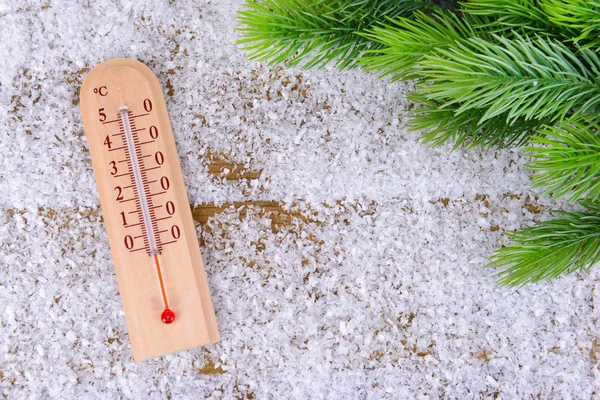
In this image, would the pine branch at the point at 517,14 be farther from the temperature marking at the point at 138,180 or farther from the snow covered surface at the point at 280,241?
the temperature marking at the point at 138,180

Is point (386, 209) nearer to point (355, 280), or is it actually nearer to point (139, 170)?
point (355, 280)

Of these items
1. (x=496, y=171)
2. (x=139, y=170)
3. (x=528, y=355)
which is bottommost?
(x=528, y=355)

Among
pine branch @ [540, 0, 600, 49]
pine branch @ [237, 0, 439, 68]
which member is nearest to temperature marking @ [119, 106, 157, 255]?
pine branch @ [237, 0, 439, 68]

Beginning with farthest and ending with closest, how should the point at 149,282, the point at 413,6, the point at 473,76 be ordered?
the point at 149,282
the point at 413,6
the point at 473,76

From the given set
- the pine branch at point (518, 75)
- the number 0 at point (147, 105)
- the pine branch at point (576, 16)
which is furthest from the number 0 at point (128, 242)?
the pine branch at point (576, 16)

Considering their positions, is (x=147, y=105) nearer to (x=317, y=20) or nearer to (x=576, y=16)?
(x=317, y=20)

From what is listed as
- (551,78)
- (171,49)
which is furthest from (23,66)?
(551,78)

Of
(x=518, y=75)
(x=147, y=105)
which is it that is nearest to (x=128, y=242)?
(x=147, y=105)
